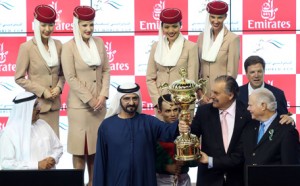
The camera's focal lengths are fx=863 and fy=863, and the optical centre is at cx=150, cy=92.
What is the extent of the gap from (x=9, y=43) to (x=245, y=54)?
2.32 metres

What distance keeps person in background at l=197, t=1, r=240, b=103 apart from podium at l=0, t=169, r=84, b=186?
2.59 m

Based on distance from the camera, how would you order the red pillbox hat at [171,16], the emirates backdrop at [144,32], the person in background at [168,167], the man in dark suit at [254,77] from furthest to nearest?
the emirates backdrop at [144,32] → the red pillbox hat at [171,16] → the man in dark suit at [254,77] → the person in background at [168,167]

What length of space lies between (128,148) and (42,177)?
119 cm

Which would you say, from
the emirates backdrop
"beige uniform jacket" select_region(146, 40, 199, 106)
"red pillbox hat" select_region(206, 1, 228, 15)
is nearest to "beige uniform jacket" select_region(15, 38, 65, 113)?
"beige uniform jacket" select_region(146, 40, 199, 106)

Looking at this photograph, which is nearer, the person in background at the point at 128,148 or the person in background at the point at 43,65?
the person in background at the point at 128,148

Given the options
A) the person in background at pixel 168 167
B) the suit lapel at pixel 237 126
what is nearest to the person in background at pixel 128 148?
the person in background at pixel 168 167

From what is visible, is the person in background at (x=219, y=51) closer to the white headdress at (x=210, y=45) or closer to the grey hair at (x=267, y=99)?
the white headdress at (x=210, y=45)

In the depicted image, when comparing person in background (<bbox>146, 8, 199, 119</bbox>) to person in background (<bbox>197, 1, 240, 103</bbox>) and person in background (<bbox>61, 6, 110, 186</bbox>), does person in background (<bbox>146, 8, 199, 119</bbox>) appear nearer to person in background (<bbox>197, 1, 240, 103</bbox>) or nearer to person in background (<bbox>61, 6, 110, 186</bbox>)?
person in background (<bbox>197, 1, 240, 103</bbox>)

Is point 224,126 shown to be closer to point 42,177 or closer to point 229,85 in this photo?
point 229,85

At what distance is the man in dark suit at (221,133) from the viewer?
5.95 meters

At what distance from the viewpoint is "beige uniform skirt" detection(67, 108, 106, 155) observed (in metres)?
7.43

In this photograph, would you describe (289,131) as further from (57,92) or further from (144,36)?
(144,36)

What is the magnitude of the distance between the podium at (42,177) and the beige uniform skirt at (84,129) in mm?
2487

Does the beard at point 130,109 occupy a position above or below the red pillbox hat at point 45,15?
below
